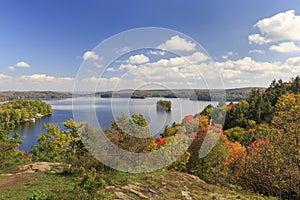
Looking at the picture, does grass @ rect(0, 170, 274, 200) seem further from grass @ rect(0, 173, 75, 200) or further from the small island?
the small island

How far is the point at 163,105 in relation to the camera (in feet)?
21.9

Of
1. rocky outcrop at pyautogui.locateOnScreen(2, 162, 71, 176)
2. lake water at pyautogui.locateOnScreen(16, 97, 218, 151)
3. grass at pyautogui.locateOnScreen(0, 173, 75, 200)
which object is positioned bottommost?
rocky outcrop at pyautogui.locateOnScreen(2, 162, 71, 176)

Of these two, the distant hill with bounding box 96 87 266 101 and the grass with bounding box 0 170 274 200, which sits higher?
the distant hill with bounding box 96 87 266 101

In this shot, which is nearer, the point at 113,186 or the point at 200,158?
the point at 113,186

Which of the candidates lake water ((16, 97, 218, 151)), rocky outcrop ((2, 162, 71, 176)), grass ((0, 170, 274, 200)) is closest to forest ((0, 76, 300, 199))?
grass ((0, 170, 274, 200))

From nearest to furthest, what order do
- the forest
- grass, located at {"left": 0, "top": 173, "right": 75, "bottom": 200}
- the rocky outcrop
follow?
grass, located at {"left": 0, "top": 173, "right": 75, "bottom": 200}
the forest
the rocky outcrop

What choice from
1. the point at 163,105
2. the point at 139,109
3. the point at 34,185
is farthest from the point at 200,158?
the point at 34,185

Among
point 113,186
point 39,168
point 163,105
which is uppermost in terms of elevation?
point 163,105

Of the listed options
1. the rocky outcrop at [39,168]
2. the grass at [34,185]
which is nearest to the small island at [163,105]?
the grass at [34,185]

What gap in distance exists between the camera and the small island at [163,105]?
6.60 m

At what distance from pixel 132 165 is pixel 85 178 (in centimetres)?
233

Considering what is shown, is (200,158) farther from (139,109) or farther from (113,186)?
(139,109)

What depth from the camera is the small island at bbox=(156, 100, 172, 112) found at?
21.6 ft

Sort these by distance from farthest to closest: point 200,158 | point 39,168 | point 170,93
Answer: point 200,158
point 39,168
point 170,93
